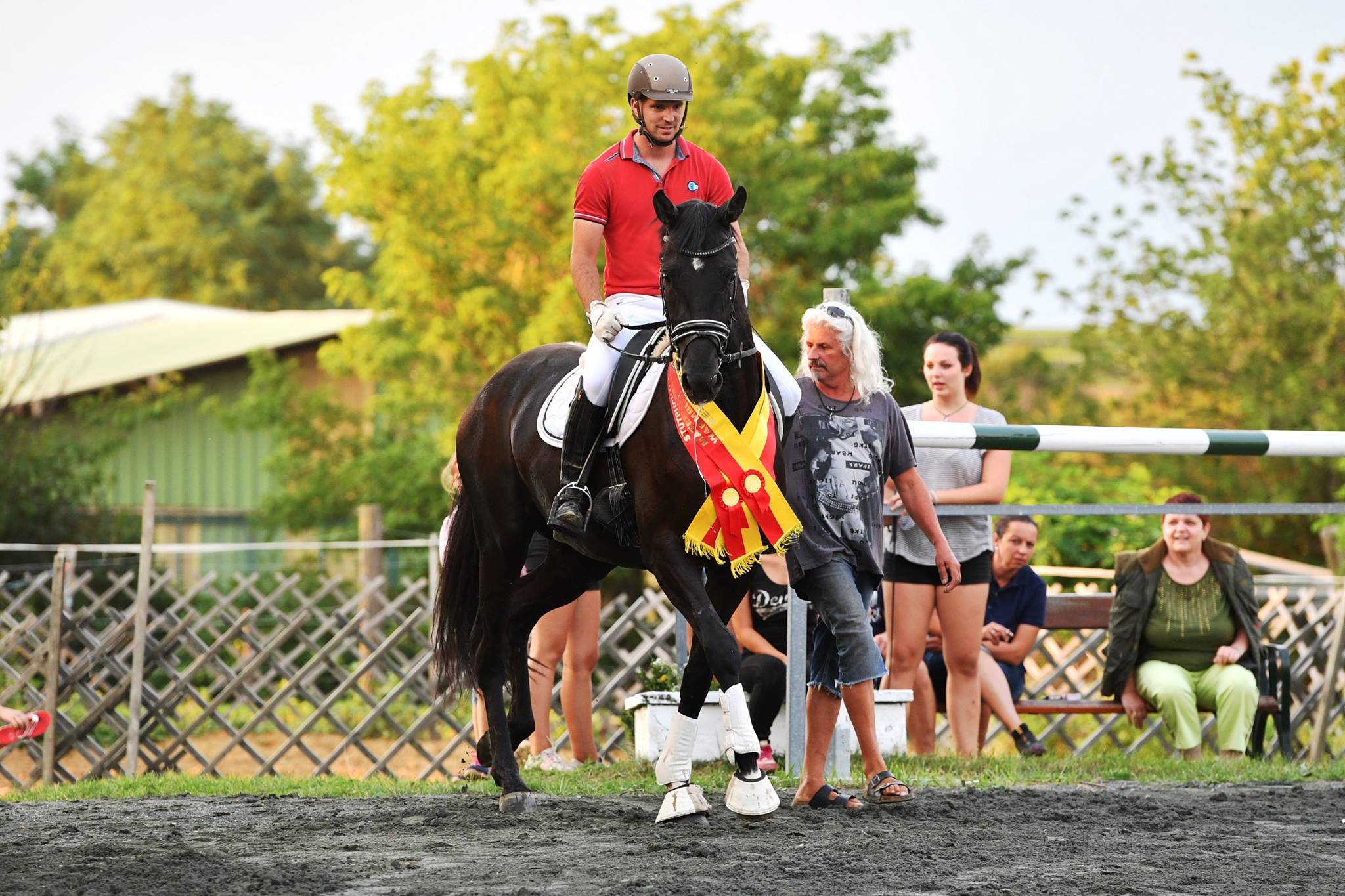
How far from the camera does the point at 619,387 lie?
5.29 m

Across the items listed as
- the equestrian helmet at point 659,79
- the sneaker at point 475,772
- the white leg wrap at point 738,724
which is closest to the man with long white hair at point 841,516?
the white leg wrap at point 738,724

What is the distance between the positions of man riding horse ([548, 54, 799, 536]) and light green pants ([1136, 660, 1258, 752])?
3.33 meters

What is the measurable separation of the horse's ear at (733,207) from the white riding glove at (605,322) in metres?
0.66

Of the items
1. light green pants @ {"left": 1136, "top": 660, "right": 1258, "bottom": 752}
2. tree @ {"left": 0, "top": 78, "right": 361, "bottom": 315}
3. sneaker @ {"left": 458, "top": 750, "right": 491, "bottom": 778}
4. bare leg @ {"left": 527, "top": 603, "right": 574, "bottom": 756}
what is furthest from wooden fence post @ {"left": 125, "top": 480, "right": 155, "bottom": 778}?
tree @ {"left": 0, "top": 78, "right": 361, "bottom": 315}

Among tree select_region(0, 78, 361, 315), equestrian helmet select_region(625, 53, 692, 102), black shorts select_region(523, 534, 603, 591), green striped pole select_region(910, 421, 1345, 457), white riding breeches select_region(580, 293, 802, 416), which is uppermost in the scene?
tree select_region(0, 78, 361, 315)

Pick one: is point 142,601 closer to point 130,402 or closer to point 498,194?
point 498,194

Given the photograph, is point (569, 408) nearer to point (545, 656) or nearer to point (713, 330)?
point (713, 330)

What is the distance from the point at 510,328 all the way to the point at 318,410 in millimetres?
4526

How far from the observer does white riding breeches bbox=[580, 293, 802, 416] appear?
17.4 ft

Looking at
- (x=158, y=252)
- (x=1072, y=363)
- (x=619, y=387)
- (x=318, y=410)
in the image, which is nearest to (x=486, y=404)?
(x=619, y=387)

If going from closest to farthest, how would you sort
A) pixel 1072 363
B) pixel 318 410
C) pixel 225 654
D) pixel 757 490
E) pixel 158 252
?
pixel 757 490 → pixel 225 654 → pixel 318 410 → pixel 1072 363 → pixel 158 252

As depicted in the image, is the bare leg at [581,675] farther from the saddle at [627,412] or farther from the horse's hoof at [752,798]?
the horse's hoof at [752,798]

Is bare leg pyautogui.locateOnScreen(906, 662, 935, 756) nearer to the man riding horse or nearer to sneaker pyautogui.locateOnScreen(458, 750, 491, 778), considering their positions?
sneaker pyautogui.locateOnScreen(458, 750, 491, 778)

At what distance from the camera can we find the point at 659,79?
5.39m
